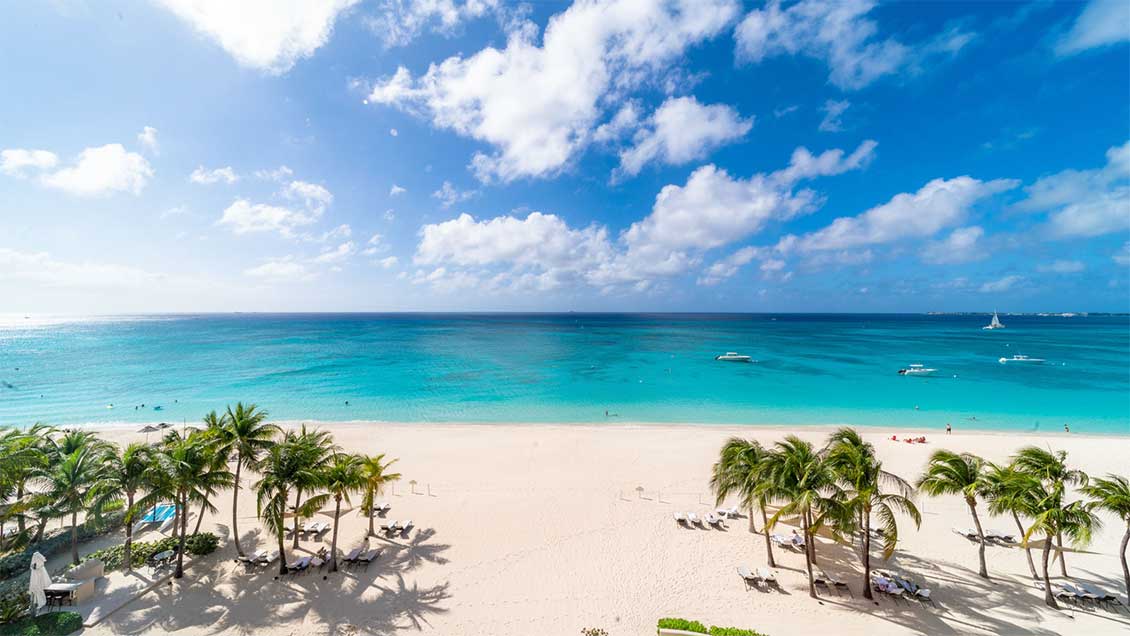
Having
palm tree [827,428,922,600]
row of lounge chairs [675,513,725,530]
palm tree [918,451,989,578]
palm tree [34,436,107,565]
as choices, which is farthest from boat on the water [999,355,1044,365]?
palm tree [34,436,107,565]

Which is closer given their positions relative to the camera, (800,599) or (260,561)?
(800,599)

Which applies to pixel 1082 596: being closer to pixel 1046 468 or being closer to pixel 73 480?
pixel 1046 468

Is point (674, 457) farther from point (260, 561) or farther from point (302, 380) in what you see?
point (302, 380)

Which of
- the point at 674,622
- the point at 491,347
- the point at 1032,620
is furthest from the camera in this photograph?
the point at 491,347

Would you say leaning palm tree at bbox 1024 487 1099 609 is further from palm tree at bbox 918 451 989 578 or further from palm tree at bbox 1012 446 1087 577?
palm tree at bbox 918 451 989 578

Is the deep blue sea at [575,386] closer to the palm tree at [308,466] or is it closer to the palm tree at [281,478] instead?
the palm tree at [308,466]

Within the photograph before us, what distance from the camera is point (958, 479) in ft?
47.7

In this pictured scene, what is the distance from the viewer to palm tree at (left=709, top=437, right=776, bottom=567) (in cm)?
1430

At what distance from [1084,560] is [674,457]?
1788 centimetres

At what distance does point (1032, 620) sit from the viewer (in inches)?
512

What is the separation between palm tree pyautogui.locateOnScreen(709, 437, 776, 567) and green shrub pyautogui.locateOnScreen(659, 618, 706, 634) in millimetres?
4363

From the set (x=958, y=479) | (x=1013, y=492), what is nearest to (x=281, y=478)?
(x=958, y=479)

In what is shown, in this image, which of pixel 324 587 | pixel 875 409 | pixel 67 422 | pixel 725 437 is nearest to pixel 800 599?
pixel 324 587

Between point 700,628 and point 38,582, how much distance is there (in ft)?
66.7
